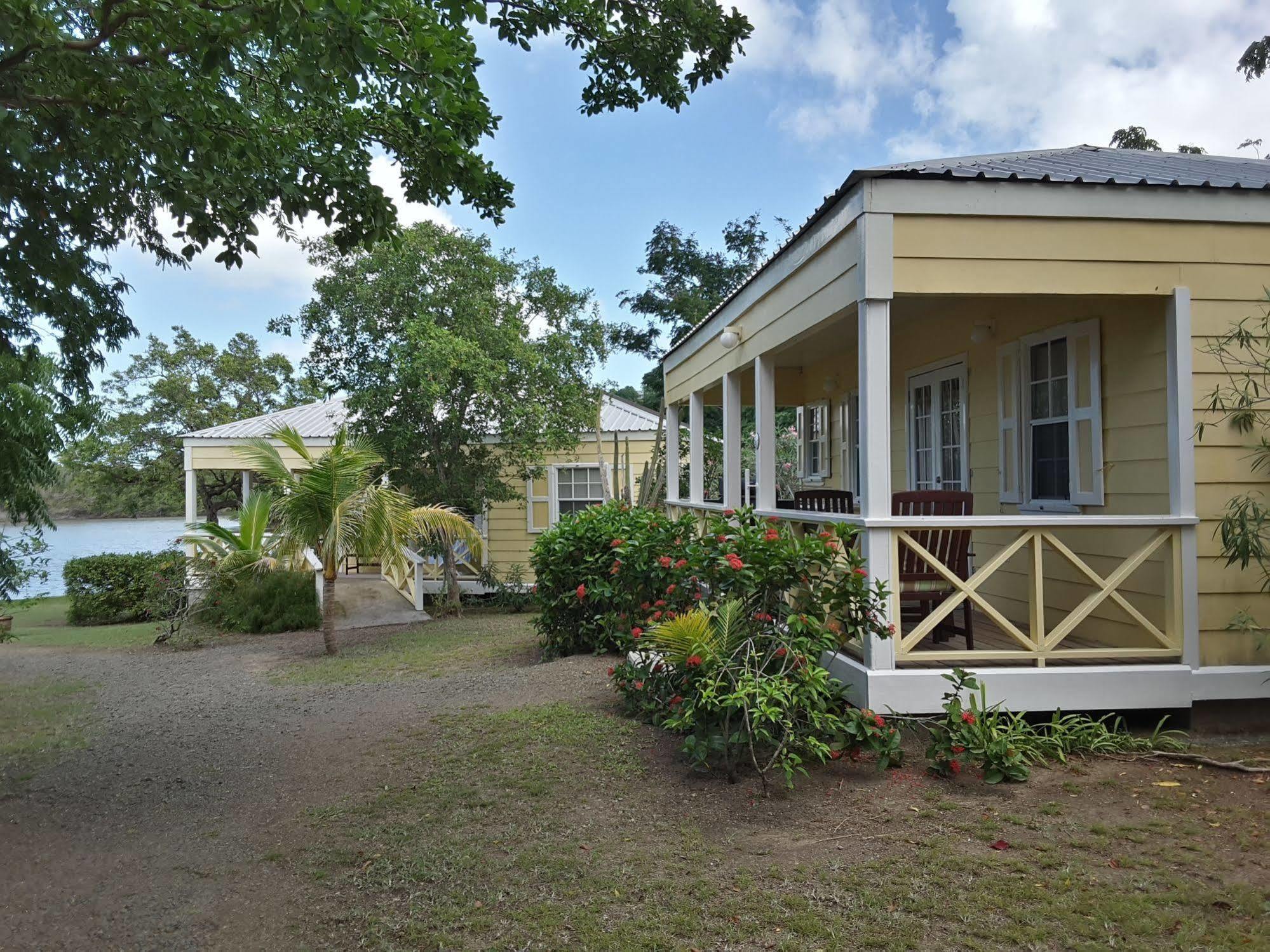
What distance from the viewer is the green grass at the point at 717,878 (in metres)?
3.05

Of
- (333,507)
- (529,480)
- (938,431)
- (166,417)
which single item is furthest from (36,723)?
(166,417)

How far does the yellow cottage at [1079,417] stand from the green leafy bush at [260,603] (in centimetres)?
1043

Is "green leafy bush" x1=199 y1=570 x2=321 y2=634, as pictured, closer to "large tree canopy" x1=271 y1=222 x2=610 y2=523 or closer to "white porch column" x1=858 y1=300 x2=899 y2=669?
"large tree canopy" x1=271 y1=222 x2=610 y2=523

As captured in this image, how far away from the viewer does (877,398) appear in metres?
4.86

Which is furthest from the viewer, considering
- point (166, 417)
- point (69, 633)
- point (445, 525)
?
point (166, 417)

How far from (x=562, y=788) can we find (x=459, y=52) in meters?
4.25

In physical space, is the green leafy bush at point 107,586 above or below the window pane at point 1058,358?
below

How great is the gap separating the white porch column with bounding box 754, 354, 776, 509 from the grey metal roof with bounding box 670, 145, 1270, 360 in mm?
803

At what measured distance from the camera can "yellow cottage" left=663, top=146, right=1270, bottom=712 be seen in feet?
16.1

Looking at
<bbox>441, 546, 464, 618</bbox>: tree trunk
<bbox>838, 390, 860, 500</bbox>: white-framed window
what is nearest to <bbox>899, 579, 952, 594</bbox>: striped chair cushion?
<bbox>838, 390, 860, 500</bbox>: white-framed window

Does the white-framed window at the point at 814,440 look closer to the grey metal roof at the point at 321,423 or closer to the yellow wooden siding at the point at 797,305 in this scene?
the yellow wooden siding at the point at 797,305

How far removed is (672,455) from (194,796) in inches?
293

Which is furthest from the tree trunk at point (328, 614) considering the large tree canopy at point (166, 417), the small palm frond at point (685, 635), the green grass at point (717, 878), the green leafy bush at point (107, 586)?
the large tree canopy at point (166, 417)

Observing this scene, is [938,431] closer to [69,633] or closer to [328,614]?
[328,614]
